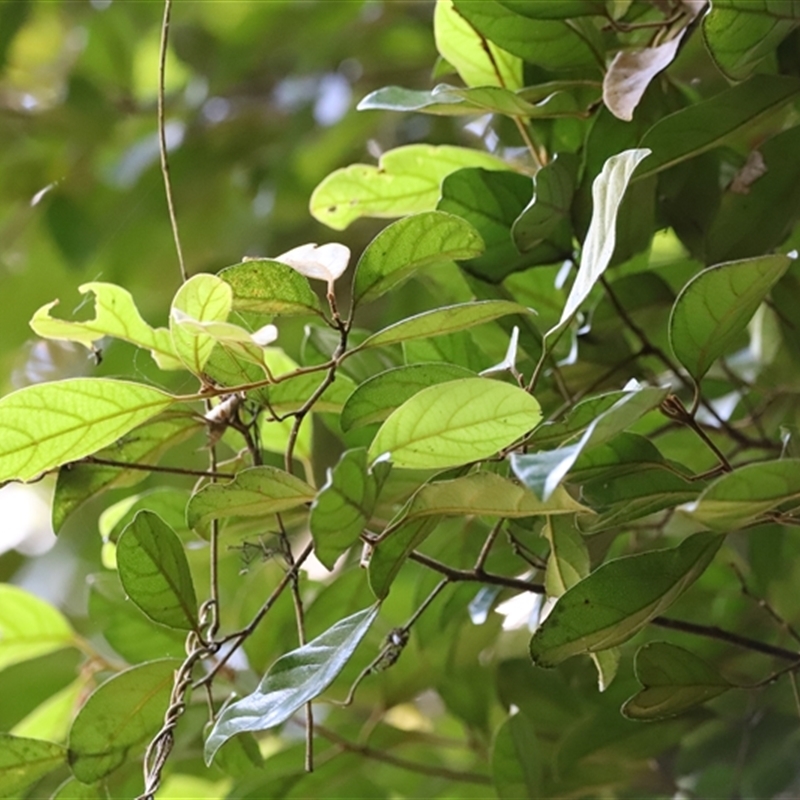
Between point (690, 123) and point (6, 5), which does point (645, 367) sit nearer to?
point (690, 123)

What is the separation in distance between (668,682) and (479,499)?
0.13 m

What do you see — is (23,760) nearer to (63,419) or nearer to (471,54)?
(63,419)

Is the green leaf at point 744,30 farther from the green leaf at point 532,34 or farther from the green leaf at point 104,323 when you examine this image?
the green leaf at point 104,323

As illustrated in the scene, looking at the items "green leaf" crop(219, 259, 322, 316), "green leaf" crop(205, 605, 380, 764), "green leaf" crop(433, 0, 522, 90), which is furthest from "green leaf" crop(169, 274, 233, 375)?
"green leaf" crop(433, 0, 522, 90)

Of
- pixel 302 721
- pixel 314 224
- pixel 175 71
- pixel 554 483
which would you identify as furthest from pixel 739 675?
pixel 175 71

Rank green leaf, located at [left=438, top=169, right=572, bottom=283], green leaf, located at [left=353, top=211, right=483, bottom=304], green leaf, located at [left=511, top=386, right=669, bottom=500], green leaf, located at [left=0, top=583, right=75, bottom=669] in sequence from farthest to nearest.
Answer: green leaf, located at [left=0, top=583, right=75, bottom=669] → green leaf, located at [left=438, top=169, right=572, bottom=283] → green leaf, located at [left=353, top=211, right=483, bottom=304] → green leaf, located at [left=511, top=386, right=669, bottom=500]

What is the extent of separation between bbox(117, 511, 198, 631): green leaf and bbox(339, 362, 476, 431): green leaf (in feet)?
0.28

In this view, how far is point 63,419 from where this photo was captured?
0.38 metres

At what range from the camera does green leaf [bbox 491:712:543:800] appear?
1.72ft

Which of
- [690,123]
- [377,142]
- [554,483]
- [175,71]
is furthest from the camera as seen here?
[175,71]

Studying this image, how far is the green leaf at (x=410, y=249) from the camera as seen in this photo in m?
0.39

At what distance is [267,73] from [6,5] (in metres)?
0.34

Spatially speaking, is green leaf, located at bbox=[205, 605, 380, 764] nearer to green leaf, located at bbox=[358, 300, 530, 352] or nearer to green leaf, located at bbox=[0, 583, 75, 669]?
green leaf, located at bbox=[358, 300, 530, 352]

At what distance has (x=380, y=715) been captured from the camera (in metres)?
0.64
